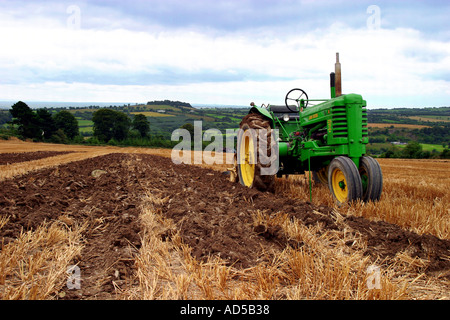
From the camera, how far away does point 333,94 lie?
247 inches

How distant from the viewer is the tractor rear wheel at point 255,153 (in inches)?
235

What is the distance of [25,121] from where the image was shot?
4206 centimetres

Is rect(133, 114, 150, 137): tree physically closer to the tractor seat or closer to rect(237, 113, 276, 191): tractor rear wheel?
the tractor seat

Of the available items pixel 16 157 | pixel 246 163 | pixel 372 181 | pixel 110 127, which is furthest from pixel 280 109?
pixel 110 127

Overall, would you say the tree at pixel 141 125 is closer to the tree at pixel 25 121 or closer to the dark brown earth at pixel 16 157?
the tree at pixel 25 121

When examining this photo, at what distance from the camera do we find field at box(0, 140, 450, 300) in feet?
7.41

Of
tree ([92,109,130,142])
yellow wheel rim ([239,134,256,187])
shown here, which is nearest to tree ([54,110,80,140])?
tree ([92,109,130,142])

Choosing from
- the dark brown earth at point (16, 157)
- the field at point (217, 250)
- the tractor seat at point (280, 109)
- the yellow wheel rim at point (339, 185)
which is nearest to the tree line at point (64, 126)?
the dark brown earth at point (16, 157)

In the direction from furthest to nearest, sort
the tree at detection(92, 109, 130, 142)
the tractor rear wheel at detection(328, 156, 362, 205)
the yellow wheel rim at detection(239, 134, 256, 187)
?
the tree at detection(92, 109, 130, 142), the yellow wheel rim at detection(239, 134, 256, 187), the tractor rear wheel at detection(328, 156, 362, 205)

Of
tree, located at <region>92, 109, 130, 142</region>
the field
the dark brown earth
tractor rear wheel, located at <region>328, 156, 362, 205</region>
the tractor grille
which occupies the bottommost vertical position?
the field

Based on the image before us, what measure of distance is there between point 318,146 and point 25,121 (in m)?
46.1

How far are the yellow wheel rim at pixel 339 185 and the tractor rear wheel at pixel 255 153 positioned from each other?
3.80ft
